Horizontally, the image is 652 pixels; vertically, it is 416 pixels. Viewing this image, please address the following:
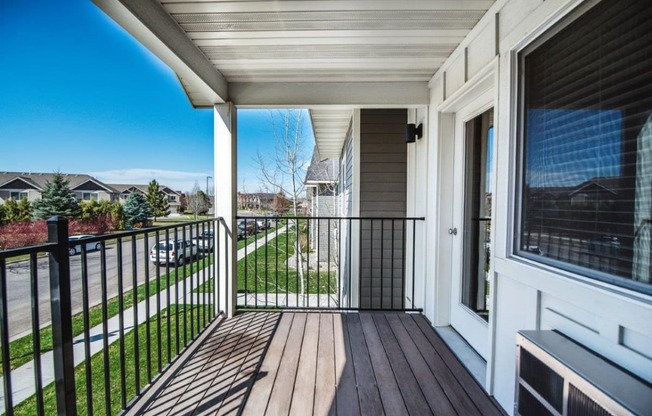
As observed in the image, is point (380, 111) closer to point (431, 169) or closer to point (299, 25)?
point (431, 169)

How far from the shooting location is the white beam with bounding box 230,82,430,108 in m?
2.88

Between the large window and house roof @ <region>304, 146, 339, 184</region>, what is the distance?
8462mm

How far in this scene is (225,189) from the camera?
289 centimetres

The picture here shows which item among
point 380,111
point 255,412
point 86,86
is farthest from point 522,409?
point 86,86

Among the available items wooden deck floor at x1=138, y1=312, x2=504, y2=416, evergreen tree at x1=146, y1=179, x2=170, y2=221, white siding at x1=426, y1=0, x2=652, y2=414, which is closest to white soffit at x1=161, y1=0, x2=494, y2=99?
white siding at x1=426, y1=0, x2=652, y2=414

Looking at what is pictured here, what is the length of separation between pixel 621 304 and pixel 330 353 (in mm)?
1710

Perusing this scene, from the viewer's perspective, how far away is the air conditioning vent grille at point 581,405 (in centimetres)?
89

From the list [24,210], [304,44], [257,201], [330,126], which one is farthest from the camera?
[257,201]

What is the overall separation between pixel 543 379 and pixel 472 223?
136 cm

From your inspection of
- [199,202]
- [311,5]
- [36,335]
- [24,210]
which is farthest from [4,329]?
[199,202]

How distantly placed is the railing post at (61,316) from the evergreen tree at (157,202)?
691 centimetres

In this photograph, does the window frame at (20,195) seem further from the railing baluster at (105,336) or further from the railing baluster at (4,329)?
the railing baluster at (4,329)

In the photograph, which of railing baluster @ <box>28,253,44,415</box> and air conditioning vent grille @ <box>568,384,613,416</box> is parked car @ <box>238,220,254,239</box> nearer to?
railing baluster @ <box>28,253,44,415</box>

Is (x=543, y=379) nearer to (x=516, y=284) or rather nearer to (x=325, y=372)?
(x=516, y=284)
